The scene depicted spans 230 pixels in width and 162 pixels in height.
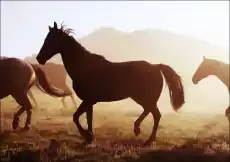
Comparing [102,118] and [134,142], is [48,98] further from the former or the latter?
[134,142]

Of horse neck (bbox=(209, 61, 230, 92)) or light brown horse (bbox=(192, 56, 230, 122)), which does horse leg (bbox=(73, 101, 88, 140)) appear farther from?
horse neck (bbox=(209, 61, 230, 92))

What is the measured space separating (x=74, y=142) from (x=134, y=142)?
76.4 inches

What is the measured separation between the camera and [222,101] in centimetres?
4231

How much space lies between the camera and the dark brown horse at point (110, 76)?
10.8 m

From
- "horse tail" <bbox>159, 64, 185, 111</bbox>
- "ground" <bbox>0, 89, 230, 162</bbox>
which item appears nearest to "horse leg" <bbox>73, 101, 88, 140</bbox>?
"ground" <bbox>0, 89, 230, 162</bbox>

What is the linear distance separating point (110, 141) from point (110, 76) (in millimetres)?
2232

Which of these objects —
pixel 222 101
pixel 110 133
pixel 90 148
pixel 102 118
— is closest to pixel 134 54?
pixel 222 101

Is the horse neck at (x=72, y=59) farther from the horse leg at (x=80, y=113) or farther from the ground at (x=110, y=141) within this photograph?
the ground at (x=110, y=141)

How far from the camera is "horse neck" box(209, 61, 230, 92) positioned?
48.4 feet

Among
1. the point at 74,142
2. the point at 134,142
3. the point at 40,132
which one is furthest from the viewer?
the point at 40,132

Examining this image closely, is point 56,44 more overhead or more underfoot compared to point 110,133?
more overhead

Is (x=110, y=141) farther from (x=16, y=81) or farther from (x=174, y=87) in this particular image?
(x=16, y=81)

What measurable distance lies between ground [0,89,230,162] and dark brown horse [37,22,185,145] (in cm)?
134

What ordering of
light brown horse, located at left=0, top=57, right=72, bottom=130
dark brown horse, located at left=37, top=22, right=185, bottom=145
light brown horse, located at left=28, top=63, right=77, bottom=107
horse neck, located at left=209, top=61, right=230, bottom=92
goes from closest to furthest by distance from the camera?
dark brown horse, located at left=37, top=22, right=185, bottom=145 < light brown horse, located at left=0, top=57, right=72, bottom=130 < horse neck, located at left=209, top=61, right=230, bottom=92 < light brown horse, located at left=28, top=63, right=77, bottom=107
